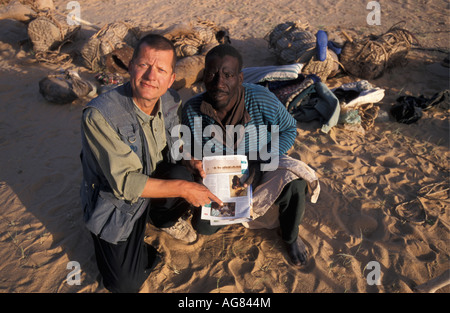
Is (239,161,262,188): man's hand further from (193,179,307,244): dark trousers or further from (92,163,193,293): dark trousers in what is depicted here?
(92,163,193,293): dark trousers

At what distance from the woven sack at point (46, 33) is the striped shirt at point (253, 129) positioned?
4.58 metres

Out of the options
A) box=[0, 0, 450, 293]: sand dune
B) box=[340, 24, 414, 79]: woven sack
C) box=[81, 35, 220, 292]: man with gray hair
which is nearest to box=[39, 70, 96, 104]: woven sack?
box=[0, 0, 450, 293]: sand dune

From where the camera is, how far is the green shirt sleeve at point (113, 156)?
5.76 feet

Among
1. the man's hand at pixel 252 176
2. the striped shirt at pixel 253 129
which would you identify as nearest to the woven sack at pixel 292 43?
the striped shirt at pixel 253 129

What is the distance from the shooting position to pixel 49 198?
285 centimetres

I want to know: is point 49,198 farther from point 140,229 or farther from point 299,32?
point 299,32

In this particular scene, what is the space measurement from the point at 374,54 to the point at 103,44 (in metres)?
4.55

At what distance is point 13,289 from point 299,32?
17.2ft

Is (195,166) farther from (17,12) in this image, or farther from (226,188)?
(17,12)

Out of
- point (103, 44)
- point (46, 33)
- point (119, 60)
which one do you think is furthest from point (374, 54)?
point (46, 33)

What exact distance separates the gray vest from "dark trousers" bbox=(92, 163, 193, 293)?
0.29 ft

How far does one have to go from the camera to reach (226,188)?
7.41 feet

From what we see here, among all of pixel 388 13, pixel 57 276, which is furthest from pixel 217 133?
pixel 388 13

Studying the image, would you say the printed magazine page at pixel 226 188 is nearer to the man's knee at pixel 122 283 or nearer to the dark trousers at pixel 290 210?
the dark trousers at pixel 290 210
